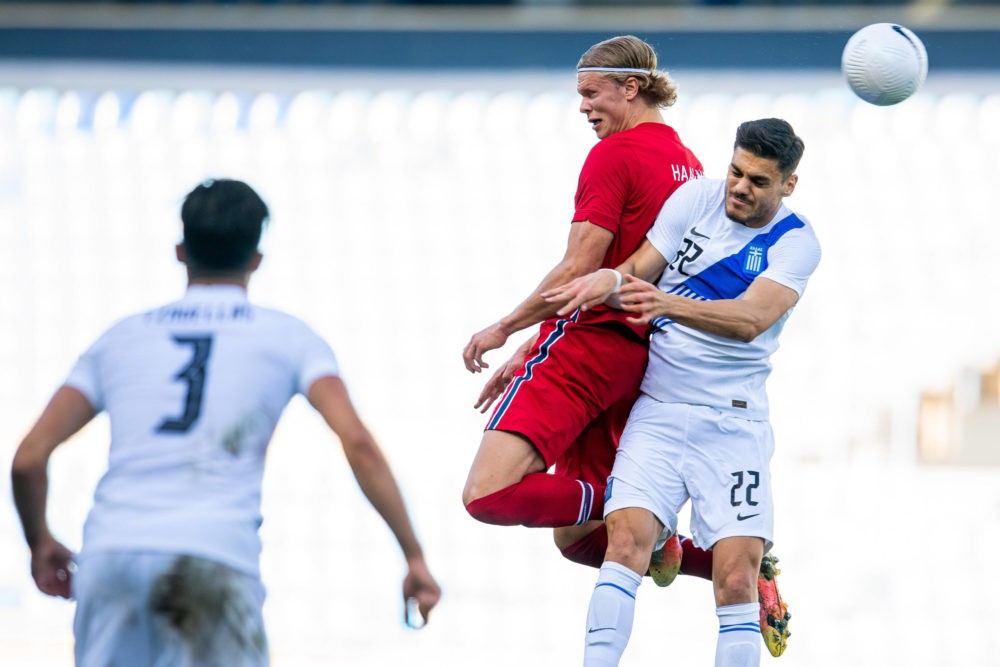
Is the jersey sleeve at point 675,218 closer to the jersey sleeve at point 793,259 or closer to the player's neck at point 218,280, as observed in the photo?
the jersey sleeve at point 793,259

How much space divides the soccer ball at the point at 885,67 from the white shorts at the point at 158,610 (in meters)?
2.70

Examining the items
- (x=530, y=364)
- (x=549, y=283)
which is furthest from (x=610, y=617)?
(x=549, y=283)

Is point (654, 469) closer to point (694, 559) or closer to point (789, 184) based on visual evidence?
point (694, 559)

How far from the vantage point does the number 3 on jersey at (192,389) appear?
2.62 metres

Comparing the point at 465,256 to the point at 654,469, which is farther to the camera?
the point at 465,256

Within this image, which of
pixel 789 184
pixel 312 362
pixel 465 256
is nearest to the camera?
pixel 312 362

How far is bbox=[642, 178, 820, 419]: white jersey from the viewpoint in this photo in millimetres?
3932

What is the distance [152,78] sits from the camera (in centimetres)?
990

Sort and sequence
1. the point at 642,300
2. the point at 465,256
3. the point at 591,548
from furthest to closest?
1. the point at 465,256
2. the point at 591,548
3. the point at 642,300

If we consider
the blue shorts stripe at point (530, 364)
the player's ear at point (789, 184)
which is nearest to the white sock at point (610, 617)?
the blue shorts stripe at point (530, 364)

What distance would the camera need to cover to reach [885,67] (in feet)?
14.3

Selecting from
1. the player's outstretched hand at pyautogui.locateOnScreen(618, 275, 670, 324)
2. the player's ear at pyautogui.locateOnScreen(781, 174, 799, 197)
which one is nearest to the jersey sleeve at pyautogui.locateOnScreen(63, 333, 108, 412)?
the player's outstretched hand at pyautogui.locateOnScreen(618, 275, 670, 324)

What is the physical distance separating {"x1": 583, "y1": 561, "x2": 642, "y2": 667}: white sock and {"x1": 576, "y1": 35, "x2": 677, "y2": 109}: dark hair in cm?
147

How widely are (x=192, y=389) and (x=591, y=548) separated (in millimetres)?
2041
